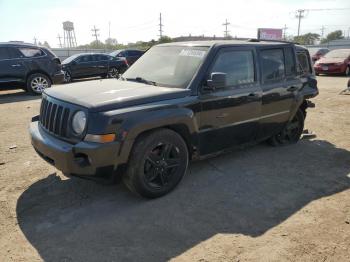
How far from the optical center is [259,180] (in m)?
4.71

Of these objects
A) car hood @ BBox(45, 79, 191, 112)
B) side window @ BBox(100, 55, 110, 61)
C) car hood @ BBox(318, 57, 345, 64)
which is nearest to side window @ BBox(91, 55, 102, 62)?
side window @ BBox(100, 55, 110, 61)

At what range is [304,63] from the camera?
6176mm

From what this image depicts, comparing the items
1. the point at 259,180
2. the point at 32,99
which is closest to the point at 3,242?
the point at 259,180

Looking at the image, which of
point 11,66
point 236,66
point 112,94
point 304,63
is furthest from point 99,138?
point 11,66

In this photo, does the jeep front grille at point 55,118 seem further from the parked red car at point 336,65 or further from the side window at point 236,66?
the parked red car at point 336,65

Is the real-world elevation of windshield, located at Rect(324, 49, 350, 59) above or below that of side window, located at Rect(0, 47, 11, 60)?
below

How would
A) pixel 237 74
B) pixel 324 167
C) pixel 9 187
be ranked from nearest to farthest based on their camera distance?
1. pixel 9 187
2. pixel 237 74
3. pixel 324 167

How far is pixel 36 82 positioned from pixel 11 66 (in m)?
0.93

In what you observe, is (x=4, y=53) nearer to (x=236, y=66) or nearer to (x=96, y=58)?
(x=96, y=58)

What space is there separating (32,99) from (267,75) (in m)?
8.61

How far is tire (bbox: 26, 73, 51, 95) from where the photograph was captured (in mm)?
12164

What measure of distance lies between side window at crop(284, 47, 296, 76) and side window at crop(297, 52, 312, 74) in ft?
0.97

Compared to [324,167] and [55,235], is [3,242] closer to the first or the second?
[55,235]

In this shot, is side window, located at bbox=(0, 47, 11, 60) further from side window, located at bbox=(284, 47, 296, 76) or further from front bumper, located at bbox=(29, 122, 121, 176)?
side window, located at bbox=(284, 47, 296, 76)
